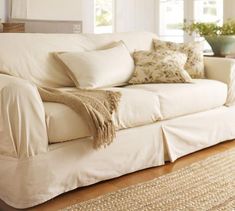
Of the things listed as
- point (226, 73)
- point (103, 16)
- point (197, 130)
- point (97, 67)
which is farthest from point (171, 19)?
point (97, 67)

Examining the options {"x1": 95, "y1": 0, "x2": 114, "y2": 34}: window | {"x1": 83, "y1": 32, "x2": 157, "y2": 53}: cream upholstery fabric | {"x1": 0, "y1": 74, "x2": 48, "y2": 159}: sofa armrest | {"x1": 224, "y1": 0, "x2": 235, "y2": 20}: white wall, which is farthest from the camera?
{"x1": 95, "y1": 0, "x2": 114, "y2": 34}: window

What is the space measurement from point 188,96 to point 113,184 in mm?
825

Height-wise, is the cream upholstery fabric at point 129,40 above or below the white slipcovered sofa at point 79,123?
above

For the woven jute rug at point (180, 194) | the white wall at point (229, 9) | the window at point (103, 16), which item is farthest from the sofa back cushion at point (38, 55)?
the window at point (103, 16)

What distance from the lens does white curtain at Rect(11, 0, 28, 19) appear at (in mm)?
5160

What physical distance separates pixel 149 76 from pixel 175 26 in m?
3.65

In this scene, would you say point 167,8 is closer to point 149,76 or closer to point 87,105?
point 149,76

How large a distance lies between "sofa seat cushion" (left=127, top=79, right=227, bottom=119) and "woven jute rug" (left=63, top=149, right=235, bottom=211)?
1.33 feet

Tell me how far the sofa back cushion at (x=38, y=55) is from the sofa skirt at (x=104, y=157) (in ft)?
2.04

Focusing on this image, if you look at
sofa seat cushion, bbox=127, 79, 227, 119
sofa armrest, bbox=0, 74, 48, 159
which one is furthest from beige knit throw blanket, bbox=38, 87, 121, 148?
sofa seat cushion, bbox=127, 79, 227, 119

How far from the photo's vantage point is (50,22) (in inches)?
218

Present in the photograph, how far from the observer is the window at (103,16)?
20.8 feet

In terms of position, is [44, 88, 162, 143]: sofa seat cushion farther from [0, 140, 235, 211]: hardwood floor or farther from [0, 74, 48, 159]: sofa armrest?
[0, 140, 235, 211]: hardwood floor

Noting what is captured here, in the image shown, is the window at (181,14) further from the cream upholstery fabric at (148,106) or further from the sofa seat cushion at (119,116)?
the sofa seat cushion at (119,116)
